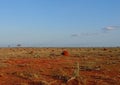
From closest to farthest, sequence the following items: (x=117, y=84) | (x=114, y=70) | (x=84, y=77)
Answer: (x=117, y=84), (x=84, y=77), (x=114, y=70)

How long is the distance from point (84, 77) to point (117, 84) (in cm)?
198

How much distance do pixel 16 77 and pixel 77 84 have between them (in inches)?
142

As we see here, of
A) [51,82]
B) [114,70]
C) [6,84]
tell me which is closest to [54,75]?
[51,82]

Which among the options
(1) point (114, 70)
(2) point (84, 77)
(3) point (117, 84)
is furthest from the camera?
(1) point (114, 70)

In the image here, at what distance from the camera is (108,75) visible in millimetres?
15789

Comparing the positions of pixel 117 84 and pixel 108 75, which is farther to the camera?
pixel 108 75

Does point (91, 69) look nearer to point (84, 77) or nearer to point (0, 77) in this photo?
point (84, 77)

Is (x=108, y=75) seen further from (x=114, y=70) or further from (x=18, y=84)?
(x=18, y=84)

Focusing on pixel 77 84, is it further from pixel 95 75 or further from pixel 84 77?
pixel 95 75

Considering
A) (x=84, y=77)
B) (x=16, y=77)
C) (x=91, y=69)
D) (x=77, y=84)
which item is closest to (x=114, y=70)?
(x=91, y=69)

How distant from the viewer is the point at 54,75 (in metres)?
15.6

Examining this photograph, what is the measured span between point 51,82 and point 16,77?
2.48 m

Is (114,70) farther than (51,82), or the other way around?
(114,70)

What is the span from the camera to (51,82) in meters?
14.1
